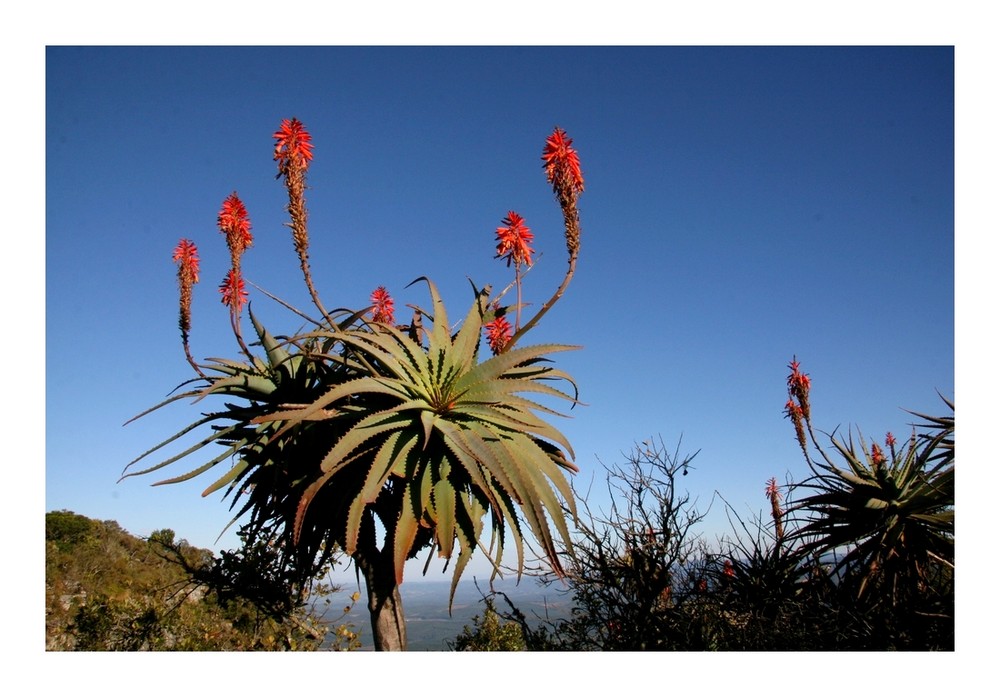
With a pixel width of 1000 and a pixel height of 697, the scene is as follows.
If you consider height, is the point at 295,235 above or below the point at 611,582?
above

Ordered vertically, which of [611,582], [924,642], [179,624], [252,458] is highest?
[252,458]

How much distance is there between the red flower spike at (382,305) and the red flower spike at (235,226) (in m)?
1.47

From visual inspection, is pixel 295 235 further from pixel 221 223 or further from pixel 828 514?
pixel 828 514

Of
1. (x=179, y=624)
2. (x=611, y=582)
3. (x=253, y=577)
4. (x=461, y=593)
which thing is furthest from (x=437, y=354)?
(x=179, y=624)

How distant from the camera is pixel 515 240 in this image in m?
5.92

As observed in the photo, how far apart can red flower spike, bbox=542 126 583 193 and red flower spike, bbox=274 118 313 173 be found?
72.2 inches

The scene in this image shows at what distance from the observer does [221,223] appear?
5520 millimetres

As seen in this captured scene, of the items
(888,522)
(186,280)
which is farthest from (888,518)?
(186,280)

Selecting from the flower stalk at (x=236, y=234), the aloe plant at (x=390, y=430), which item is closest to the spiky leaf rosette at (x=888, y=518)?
the aloe plant at (x=390, y=430)

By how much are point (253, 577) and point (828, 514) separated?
20.7ft

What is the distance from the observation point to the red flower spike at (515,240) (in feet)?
19.4

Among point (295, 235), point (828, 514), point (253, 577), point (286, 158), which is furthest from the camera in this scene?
point (253, 577)

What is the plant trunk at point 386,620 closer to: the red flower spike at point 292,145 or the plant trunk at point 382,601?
the plant trunk at point 382,601

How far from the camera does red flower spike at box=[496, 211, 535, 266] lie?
5.90m
